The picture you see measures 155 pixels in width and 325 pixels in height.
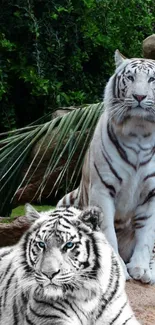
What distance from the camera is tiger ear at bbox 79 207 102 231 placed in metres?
3.29

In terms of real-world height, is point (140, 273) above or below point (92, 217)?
below

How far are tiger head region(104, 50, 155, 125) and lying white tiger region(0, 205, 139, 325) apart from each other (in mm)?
1612

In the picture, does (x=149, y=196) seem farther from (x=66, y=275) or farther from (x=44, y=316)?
(x=66, y=275)

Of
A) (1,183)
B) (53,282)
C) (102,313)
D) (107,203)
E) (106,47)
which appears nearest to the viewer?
(53,282)

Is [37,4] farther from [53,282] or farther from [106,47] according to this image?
[53,282]

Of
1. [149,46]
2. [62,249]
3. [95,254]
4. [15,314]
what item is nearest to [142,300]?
[15,314]

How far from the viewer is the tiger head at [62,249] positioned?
3133 millimetres

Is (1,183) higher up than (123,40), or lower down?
lower down

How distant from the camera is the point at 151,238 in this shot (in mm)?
5434

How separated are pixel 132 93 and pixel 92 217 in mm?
1804

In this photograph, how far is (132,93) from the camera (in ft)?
16.3

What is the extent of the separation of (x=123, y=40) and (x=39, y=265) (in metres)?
6.96

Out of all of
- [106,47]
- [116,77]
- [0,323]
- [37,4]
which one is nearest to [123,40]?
[106,47]

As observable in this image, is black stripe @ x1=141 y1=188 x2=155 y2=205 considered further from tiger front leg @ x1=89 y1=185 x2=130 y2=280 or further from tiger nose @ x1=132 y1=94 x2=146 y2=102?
tiger nose @ x1=132 y1=94 x2=146 y2=102
